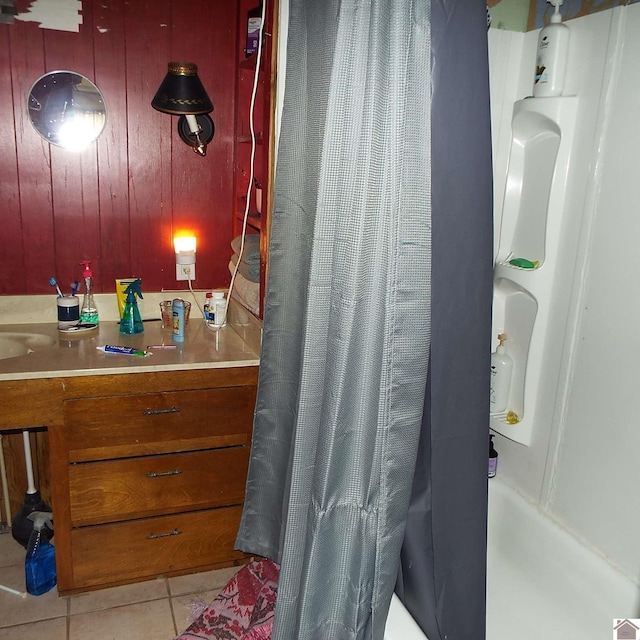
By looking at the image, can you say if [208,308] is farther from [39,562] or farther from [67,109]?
[39,562]

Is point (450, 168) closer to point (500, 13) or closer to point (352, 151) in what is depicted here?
point (352, 151)

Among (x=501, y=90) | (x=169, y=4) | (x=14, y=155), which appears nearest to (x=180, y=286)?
(x=14, y=155)

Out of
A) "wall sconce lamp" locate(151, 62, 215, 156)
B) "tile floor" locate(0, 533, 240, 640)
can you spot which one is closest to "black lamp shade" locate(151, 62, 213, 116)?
"wall sconce lamp" locate(151, 62, 215, 156)

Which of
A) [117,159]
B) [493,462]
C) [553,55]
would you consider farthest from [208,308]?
[553,55]

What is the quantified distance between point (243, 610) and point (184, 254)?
1.26m

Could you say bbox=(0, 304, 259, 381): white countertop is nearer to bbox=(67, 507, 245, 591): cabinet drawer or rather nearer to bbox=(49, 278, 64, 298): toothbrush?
bbox=(49, 278, 64, 298): toothbrush

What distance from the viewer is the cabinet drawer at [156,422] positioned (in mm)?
1756

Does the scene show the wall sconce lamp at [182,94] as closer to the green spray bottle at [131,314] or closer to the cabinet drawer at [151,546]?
the green spray bottle at [131,314]

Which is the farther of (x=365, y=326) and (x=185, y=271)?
(x=185, y=271)

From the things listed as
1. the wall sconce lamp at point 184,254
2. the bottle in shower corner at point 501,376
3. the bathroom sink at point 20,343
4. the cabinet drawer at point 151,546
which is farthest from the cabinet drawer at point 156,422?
the bottle in shower corner at point 501,376

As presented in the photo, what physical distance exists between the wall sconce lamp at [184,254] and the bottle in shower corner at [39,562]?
3.29ft

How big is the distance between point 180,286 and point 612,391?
5.19ft

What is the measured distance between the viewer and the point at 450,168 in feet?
3.49

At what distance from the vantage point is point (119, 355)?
1859mm
